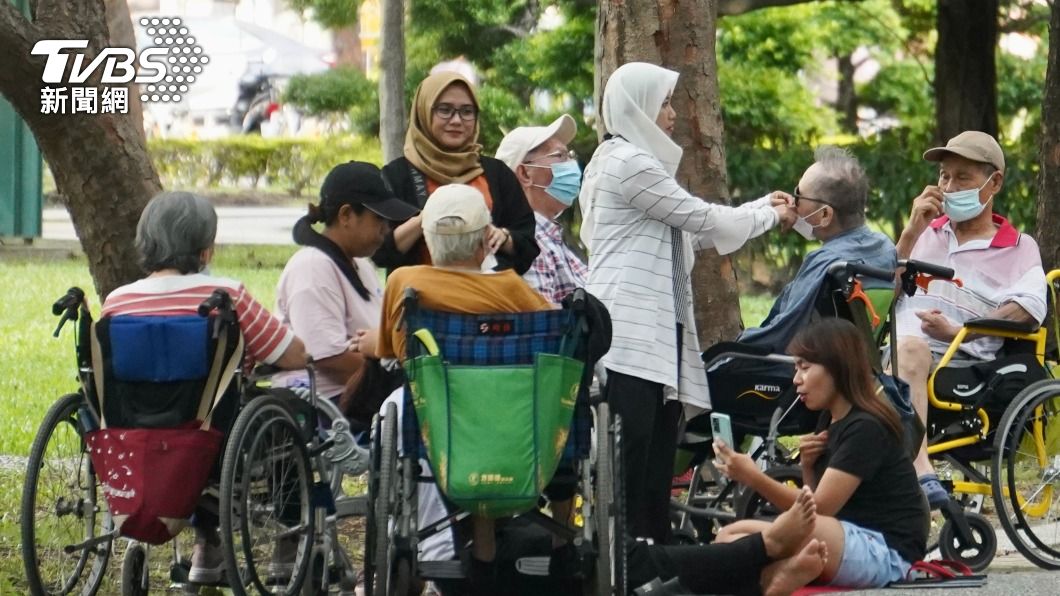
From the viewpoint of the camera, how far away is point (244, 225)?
1022 inches

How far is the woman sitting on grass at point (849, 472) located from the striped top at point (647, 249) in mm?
515

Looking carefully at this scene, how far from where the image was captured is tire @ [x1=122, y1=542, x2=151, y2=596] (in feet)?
19.6

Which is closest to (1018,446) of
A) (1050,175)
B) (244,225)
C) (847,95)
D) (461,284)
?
(461,284)

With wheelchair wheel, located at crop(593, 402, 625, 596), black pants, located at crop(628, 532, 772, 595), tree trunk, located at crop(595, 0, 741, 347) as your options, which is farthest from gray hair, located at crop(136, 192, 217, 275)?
tree trunk, located at crop(595, 0, 741, 347)

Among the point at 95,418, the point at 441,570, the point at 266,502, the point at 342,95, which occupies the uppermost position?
the point at 342,95

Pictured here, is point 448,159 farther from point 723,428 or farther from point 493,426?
point 493,426

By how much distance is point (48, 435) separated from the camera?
225 inches

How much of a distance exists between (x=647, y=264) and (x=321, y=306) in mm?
1090

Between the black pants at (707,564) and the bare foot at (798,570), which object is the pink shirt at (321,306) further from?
the bare foot at (798,570)

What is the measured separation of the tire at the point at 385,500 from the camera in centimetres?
539

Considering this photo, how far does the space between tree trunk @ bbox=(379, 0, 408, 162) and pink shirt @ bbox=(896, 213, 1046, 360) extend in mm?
11282

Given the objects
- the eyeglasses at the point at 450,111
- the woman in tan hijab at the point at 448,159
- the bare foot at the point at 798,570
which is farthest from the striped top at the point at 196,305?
the bare foot at the point at 798,570

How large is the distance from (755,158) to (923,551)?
1262 cm

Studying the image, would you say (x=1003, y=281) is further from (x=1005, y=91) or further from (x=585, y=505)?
(x=1005, y=91)
